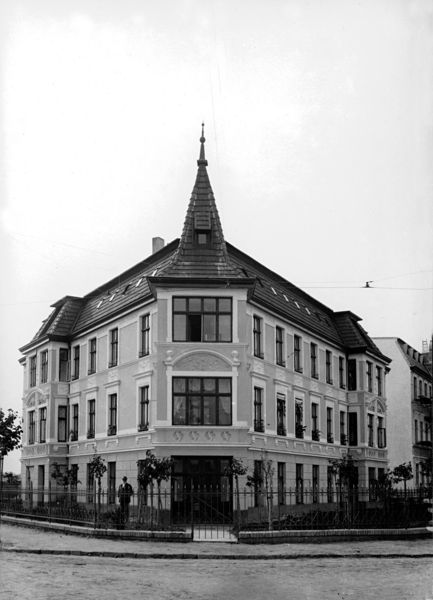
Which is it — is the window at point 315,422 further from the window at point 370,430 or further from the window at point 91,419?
the window at point 91,419

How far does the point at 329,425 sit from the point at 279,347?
828 centimetres

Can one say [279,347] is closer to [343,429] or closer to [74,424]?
[343,429]

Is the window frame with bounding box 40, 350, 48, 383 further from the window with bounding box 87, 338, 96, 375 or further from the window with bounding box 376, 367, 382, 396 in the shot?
the window with bounding box 376, 367, 382, 396

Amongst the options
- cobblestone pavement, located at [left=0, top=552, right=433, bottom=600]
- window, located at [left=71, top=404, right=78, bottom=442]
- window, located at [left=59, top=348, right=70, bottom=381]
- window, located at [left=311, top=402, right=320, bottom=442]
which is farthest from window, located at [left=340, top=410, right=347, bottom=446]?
cobblestone pavement, located at [left=0, top=552, right=433, bottom=600]

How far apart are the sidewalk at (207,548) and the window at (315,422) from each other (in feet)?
55.5

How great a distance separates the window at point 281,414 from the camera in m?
36.9

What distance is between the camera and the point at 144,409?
110 ft

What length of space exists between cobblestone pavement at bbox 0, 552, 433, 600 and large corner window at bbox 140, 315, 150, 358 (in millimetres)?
15087

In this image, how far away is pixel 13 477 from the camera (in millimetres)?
55500

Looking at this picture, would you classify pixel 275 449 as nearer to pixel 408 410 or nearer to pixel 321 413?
pixel 321 413

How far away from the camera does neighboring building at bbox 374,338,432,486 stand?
6044cm

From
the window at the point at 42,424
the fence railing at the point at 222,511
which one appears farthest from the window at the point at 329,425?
the window at the point at 42,424

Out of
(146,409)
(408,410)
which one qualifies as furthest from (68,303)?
(408,410)

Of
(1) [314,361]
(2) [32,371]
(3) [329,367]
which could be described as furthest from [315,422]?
(2) [32,371]
